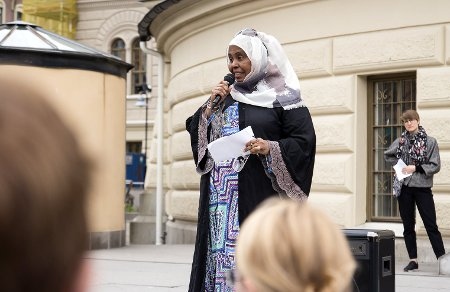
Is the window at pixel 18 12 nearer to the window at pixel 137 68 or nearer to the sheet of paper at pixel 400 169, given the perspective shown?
the window at pixel 137 68

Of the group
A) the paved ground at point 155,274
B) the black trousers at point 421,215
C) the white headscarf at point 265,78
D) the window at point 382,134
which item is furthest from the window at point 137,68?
the white headscarf at point 265,78

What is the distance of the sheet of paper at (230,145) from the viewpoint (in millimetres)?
4668

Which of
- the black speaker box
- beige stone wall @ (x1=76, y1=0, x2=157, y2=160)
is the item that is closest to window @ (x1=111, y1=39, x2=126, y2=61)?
beige stone wall @ (x1=76, y1=0, x2=157, y2=160)

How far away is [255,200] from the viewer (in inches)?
187

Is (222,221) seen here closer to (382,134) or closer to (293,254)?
(293,254)

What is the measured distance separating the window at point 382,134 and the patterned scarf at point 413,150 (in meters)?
1.54

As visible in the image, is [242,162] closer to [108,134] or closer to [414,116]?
[414,116]

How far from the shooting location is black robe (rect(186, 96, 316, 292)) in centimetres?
477

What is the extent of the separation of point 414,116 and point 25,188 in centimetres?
821

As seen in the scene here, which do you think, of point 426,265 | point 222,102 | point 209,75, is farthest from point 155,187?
point 222,102

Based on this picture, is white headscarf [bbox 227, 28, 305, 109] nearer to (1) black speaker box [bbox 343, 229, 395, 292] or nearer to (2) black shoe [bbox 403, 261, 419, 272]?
(1) black speaker box [bbox 343, 229, 395, 292]

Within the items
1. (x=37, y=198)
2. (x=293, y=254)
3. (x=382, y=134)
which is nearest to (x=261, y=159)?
(x=293, y=254)

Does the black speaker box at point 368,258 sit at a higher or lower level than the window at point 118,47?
lower

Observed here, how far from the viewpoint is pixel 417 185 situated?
907cm
